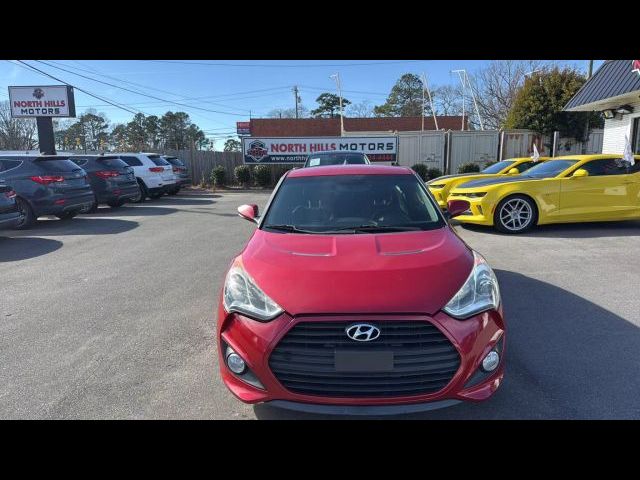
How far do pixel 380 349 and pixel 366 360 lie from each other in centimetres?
10

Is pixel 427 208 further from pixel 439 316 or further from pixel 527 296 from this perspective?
pixel 527 296

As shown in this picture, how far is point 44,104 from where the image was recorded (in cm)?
2227

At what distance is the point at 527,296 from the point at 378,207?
2.35 metres

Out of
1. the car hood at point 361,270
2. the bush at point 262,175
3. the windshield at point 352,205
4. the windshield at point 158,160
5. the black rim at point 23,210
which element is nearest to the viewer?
the car hood at point 361,270

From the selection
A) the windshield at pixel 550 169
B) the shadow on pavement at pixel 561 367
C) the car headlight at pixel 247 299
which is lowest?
the shadow on pavement at pixel 561 367

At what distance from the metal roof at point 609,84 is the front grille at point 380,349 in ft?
39.7

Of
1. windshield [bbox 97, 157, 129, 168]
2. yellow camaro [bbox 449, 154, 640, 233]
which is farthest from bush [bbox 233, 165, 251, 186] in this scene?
yellow camaro [bbox 449, 154, 640, 233]

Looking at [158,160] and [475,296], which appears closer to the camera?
[475,296]

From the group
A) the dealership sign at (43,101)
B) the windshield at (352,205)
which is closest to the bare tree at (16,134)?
the dealership sign at (43,101)

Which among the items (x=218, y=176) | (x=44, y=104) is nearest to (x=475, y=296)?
(x=218, y=176)

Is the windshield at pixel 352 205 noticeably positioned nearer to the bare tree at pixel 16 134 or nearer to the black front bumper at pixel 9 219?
the black front bumper at pixel 9 219

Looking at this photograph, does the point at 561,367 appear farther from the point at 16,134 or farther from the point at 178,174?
the point at 16,134

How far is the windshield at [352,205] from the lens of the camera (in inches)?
138
